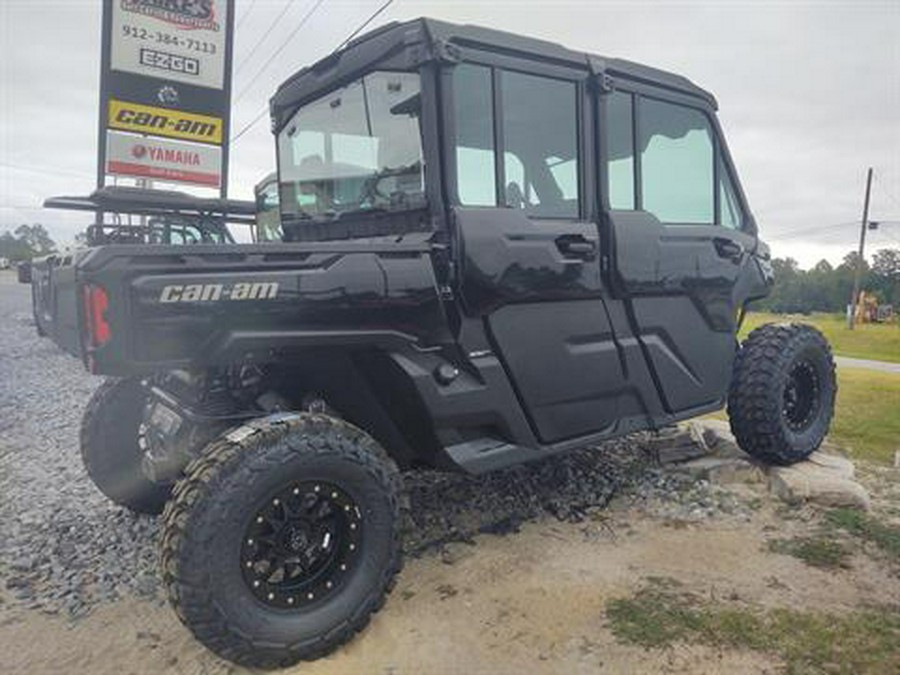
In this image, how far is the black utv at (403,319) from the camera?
262 centimetres

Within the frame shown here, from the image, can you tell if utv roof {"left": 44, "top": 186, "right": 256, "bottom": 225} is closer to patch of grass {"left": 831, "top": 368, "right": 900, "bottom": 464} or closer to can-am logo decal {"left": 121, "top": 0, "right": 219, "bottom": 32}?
patch of grass {"left": 831, "top": 368, "right": 900, "bottom": 464}

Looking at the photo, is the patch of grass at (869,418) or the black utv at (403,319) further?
the patch of grass at (869,418)

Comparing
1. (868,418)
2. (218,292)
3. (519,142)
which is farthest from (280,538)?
(868,418)

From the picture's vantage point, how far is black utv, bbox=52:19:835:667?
103 inches

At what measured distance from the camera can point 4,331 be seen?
15211 millimetres

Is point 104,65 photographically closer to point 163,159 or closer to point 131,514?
point 163,159

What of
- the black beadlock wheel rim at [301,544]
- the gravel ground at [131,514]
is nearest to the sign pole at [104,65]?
the gravel ground at [131,514]

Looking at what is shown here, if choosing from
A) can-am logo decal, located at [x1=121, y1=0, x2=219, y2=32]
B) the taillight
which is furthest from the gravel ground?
can-am logo decal, located at [x1=121, y1=0, x2=219, y2=32]

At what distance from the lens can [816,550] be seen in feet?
12.2

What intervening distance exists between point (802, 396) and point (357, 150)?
3682 millimetres

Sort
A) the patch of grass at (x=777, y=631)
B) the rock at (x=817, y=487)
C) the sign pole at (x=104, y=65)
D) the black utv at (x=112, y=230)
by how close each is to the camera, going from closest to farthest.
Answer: the patch of grass at (x=777, y=631)
the black utv at (x=112, y=230)
the rock at (x=817, y=487)
the sign pole at (x=104, y=65)

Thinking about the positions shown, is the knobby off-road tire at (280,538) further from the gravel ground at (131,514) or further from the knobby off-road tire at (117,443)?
the knobby off-road tire at (117,443)

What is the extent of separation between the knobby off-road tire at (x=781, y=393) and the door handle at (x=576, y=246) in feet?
5.75

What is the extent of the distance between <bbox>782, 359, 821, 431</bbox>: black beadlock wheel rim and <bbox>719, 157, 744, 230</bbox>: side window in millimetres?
1133
